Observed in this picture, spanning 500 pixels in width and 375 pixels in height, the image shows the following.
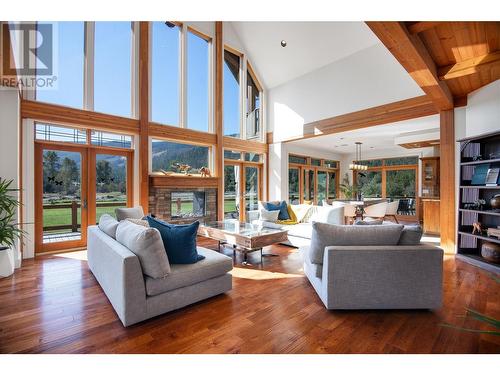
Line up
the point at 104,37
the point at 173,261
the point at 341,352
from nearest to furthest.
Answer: the point at 341,352, the point at 173,261, the point at 104,37

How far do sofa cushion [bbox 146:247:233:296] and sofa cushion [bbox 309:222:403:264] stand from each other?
1.01 meters

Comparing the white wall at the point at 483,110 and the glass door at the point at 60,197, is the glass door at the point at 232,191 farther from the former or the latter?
the white wall at the point at 483,110

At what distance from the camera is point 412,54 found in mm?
2520

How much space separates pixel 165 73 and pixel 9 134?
11.0ft

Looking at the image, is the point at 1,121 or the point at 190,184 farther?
the point at 190,184

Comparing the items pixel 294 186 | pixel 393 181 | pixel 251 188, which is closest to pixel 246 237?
pixel 251 188

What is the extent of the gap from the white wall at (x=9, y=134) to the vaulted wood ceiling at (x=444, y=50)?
462 cm

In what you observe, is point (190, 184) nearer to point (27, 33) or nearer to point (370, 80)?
point (27, 33)

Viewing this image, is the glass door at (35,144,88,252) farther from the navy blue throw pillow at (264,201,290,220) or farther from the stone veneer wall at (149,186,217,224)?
the navy blue throw pillow at (264,201,290,220)

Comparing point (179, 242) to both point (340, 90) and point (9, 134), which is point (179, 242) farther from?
point (340, 90)
